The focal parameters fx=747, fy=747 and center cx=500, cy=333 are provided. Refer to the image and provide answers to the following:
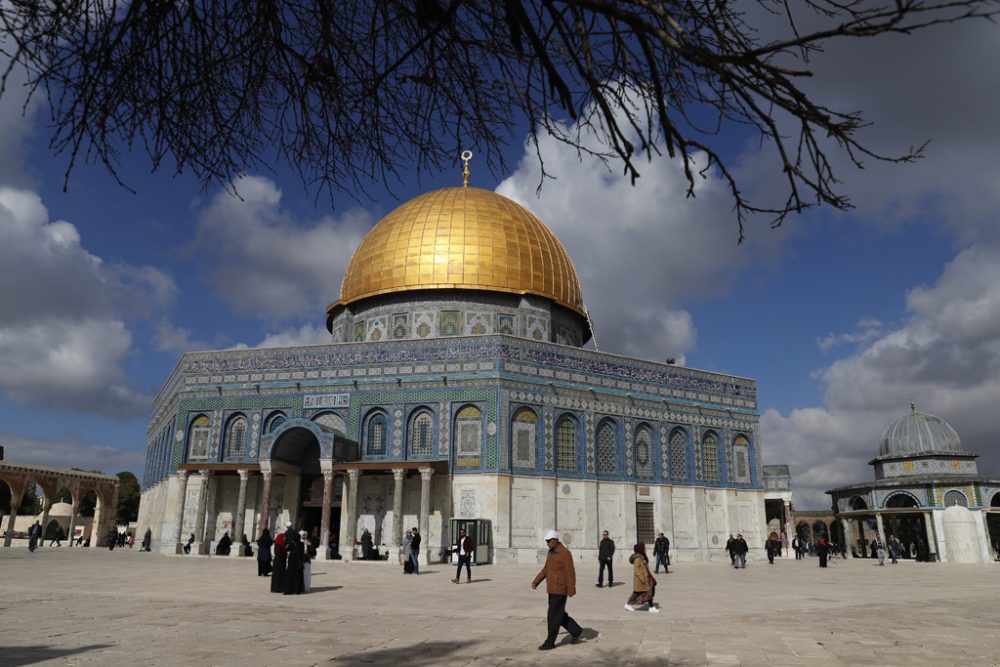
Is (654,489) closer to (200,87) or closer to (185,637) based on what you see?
(185,637)

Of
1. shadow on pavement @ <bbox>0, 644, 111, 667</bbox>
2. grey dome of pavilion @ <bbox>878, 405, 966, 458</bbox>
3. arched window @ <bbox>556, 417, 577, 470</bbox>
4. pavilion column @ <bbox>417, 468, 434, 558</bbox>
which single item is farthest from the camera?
grey dome of pavilion @ <bbox>878, 405, 966, 458</bbox>

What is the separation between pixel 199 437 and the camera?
26.0 metres

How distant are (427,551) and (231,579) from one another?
307 inches

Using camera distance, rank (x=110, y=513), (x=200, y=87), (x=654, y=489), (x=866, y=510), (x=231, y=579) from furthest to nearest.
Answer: (x=110, y=513)
(x=866, y=510)
(x=654, y=489)
(x=231, y=579)
(x=200, y=87)

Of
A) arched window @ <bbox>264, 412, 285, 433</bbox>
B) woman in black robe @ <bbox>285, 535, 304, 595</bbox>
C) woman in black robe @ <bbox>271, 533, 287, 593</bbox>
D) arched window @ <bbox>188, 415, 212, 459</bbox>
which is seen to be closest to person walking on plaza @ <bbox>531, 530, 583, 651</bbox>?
woman in black robe @ <bbox>285, 535, 304, 595</bbox>

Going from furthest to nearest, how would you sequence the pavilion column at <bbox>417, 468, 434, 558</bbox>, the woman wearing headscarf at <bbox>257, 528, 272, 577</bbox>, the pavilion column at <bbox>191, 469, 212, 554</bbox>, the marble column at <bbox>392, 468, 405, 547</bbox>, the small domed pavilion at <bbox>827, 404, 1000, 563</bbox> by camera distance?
the small domed pavilion at <bbox>827, 404, 1000, 563</bbox>
the pavilion column at <bbox>191, 469, 212, 554</bbox>
the marble column at <bbox>392, 468, 405, 547</bbox>
the pavilion column at <bbox>417, 468, 434, 558</bbox>
the woman wearing headscarf at <bbox>257, 528, 272, 577</bbox>

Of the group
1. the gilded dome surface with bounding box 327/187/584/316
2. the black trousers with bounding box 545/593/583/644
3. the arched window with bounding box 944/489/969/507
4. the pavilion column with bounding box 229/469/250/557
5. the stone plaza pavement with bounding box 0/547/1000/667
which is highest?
the gilded dome surface with bounding box 327/187/584/316

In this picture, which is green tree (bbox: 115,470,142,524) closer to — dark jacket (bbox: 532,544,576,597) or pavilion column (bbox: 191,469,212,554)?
pavilion column (bbox: 191,469,212,554)

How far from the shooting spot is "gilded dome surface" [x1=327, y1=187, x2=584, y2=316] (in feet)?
91.4

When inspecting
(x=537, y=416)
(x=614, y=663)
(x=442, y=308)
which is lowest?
(x=614, y=663)

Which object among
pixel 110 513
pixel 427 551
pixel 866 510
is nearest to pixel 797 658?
pixel 427 551

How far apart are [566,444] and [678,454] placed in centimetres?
492

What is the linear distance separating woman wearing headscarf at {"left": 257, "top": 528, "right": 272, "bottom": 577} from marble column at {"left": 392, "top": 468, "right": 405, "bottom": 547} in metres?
7.23

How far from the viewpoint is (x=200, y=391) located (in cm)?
2638
